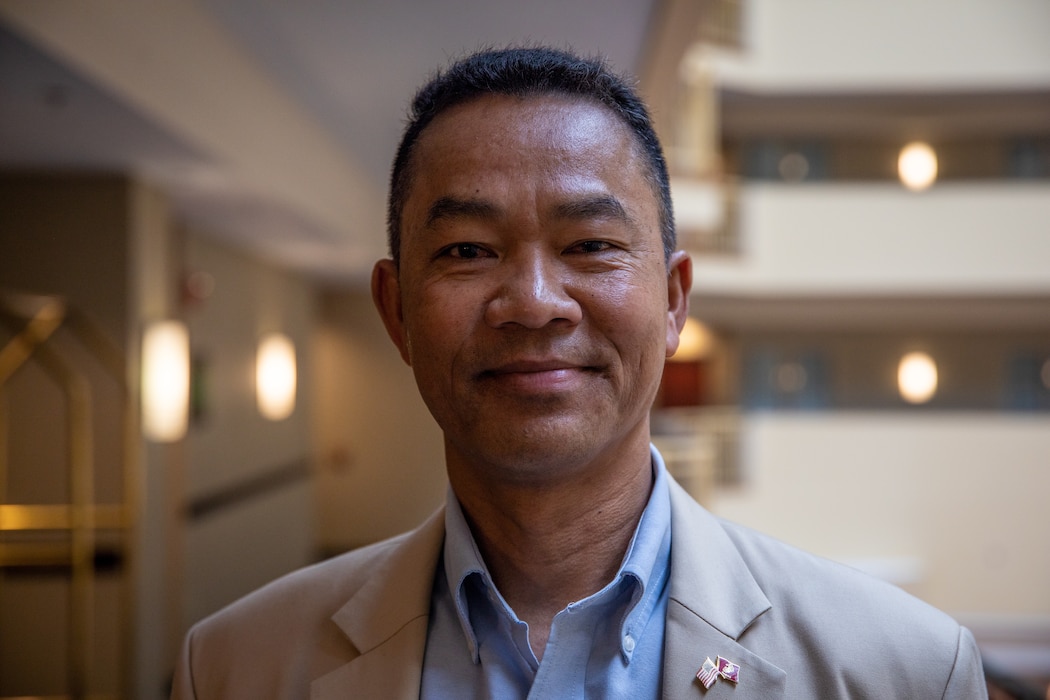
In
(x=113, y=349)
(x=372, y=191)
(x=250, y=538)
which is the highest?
(x=372, y=191)

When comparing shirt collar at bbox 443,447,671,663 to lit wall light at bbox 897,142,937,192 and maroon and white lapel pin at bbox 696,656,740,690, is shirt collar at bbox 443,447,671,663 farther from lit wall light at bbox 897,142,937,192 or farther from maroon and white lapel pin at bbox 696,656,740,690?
lit wall light at bbox 897,142,937,192

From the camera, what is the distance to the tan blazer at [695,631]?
110 cm

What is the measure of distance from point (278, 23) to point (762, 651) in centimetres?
401

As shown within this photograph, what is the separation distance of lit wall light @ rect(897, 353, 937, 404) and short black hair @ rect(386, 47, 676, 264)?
34.9ft

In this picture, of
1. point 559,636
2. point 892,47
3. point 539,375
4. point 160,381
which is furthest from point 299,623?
point 892,47

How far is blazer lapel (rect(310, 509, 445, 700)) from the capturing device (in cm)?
116

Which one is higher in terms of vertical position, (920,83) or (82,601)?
(920,83)

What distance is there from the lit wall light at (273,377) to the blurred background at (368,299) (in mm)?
32

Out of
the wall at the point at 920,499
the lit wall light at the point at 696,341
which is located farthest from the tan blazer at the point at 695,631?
the lit wall light at the point at 696,341

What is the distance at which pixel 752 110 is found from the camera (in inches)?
425

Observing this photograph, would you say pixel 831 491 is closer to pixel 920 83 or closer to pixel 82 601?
pixel 920 83

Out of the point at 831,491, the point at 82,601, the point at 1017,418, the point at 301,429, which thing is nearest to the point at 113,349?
the point at 82,601

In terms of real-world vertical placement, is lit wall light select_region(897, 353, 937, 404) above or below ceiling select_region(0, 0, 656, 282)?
below

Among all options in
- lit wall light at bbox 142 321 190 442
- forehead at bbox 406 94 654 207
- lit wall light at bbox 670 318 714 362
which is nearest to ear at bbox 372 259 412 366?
forehead at bbox 406 94 654 207
